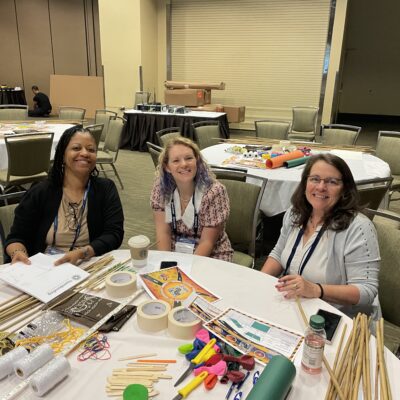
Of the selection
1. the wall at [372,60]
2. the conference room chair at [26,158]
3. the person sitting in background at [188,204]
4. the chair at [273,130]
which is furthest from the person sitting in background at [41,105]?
the person sitting in background at [188,204]

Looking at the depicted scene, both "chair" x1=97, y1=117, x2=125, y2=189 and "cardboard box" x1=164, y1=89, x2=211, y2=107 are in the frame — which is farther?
"cardboard box" x1=164, y1=89, x2=211, y2=107

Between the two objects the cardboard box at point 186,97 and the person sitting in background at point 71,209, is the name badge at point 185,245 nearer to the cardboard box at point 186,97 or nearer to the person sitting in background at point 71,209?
the person sitting in background at point 71,209

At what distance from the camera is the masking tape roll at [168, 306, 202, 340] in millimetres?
1155

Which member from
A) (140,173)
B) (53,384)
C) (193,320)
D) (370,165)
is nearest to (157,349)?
(193,320)

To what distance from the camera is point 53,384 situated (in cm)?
96

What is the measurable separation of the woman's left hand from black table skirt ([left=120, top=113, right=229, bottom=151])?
556cm

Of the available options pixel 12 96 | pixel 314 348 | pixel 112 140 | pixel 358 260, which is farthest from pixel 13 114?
pixel 314 348

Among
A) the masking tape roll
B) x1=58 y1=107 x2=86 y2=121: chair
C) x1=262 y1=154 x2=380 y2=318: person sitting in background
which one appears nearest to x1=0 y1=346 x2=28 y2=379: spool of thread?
the masking tape roll

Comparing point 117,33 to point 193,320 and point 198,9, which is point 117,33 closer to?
point 198,9

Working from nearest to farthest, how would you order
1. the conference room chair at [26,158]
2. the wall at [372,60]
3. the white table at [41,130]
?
the conference room chair at [26,158]
the white table at [41,130]
the wall at [372,60]

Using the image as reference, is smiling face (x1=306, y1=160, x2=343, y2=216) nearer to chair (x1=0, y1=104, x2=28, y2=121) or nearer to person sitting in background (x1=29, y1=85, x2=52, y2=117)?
chair (x1=0, y1=104, x2=28, y2=121)

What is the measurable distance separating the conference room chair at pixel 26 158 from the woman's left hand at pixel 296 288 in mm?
3130

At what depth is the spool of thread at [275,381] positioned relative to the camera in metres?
0.82

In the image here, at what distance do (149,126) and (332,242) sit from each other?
6.09m
